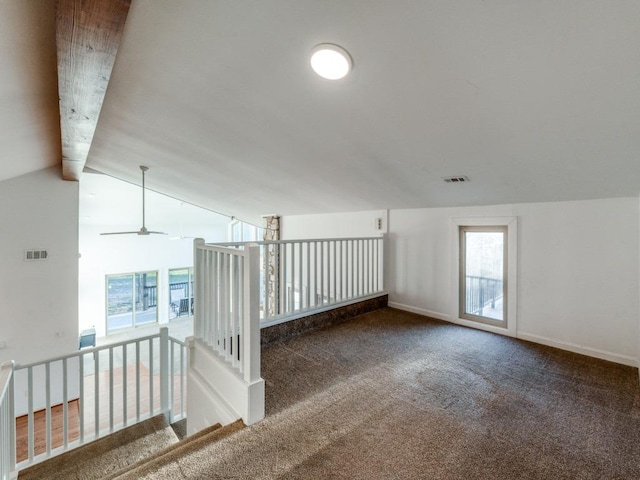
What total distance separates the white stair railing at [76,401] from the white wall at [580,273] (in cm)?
374

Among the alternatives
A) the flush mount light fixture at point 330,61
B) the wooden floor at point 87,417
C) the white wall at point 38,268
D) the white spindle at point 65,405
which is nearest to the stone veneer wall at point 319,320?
the wooden floor at point 87,417

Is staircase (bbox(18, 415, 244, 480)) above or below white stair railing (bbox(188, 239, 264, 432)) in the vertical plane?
below

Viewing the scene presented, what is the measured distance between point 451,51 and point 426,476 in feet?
6.89

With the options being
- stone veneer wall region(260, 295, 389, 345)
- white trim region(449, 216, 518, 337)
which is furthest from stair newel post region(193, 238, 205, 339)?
white trim region(449, 216, 518, 337)

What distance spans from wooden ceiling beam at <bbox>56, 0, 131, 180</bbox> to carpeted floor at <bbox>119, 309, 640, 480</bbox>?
2.21 metres

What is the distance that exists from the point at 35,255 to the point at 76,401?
2614 mm

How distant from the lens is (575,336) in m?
2.79

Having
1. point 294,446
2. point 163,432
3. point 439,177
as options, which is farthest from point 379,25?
point 163,432

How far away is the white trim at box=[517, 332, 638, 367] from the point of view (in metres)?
2.52

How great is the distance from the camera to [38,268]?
4.91 meters

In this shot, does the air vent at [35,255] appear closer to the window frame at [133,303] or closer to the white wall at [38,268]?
the white wall at [38,268]

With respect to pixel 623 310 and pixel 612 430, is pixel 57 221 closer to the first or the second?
pixel 612 430

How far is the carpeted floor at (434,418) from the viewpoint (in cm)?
150

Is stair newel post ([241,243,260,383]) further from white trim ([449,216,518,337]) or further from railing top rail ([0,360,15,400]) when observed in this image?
white trim ([449,216,518,337])
